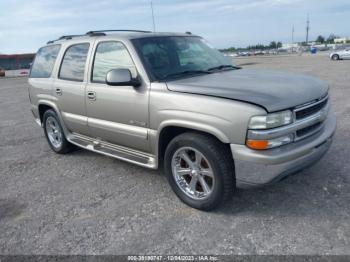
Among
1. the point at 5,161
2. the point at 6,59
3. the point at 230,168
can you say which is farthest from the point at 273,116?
the point at 6,59

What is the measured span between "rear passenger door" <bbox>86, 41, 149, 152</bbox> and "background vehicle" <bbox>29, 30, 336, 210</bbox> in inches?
0.5

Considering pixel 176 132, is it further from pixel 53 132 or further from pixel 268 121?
pixel 53 132

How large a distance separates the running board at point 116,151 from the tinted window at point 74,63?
914mm

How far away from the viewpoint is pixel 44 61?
5664mm

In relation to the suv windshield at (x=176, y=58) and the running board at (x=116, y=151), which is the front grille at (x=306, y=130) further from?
the running board at (x=116, y=151)

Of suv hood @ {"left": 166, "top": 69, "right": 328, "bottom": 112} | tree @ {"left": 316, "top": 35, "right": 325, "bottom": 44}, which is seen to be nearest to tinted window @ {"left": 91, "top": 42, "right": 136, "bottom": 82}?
suv hood @ {"left": 166, "top": 69, "right": 328, "bottom": 112}

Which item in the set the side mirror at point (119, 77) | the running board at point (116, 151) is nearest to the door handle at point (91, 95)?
the running board at point (116, 151)

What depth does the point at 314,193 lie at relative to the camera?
3.71 m

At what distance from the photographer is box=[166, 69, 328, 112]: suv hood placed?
2.97 m

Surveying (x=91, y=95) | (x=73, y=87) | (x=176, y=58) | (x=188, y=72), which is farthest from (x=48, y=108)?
(x=188, y=72)

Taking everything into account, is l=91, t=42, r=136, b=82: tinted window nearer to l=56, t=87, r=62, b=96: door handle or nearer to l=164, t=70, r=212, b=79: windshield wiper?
l=164, t=70, r=212, b=79: windshield wiper

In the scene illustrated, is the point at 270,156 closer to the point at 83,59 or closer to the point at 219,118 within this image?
the point at 219,118

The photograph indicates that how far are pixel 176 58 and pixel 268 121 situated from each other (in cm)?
166

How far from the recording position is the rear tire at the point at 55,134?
550 centimetres
